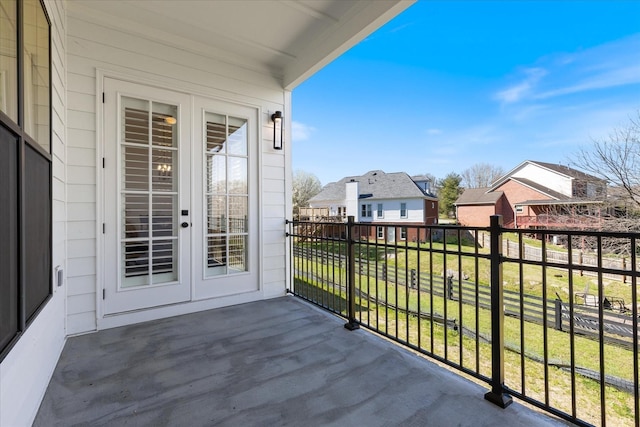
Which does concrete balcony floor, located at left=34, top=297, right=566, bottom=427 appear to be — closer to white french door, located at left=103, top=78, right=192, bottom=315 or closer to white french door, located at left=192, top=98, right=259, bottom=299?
white french door, located at left=103, top=78, right=192, bottom=315

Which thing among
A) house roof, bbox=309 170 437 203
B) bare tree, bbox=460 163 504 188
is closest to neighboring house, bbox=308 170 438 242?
house roof, bbox=309 170 437 203

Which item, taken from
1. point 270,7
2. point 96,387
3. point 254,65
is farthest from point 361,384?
point 254,65

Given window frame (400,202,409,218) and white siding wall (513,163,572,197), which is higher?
white siding wall (513,163,572,197)

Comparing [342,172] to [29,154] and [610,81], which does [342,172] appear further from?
[29,154]

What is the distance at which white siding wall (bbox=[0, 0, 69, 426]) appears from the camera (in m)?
1.15

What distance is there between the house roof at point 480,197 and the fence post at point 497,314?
18268 millimetres

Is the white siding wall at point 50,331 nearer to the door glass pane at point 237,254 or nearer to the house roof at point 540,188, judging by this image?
the door glass pane at point 237,254

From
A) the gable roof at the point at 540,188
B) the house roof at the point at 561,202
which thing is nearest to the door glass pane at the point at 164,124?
the house roof at the point at 561,202

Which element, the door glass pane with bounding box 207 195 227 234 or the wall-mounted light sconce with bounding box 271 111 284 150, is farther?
the wall-mounted light sconce with bounding box 271 111 284 150

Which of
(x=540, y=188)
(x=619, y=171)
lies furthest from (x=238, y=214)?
(x=540, y=188)

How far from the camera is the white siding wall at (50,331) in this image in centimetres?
115

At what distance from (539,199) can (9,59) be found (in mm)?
16821

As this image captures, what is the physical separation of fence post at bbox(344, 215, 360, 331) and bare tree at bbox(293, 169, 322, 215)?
62.5 ft

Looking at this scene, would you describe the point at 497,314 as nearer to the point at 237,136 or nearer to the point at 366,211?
the point at 237,136
